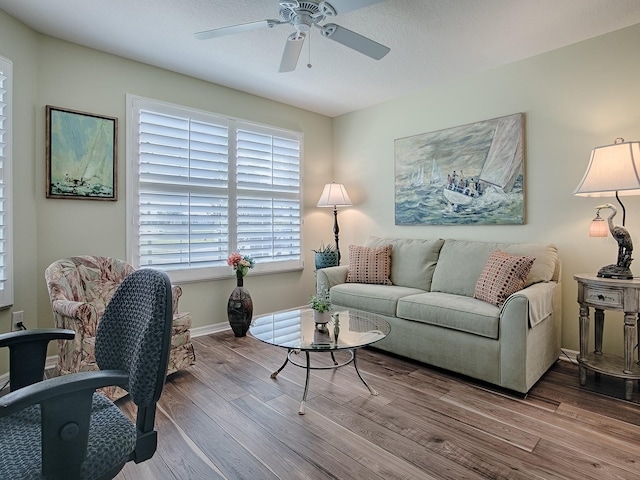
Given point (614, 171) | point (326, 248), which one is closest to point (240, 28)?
point (614, 171)

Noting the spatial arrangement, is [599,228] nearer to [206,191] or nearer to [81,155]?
[206,191]

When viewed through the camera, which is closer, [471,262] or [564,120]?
[564,120]

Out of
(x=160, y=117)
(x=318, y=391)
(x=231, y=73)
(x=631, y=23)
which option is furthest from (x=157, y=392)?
(x=631, y=23)

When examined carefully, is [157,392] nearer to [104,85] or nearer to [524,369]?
[524,369]

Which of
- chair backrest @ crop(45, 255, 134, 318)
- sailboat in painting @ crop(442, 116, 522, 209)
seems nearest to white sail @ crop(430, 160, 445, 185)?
sailboat in painting @ crop(442, 116, 522, 209)

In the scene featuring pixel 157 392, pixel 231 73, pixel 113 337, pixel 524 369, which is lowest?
pixel 524 369

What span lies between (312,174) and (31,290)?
321 cm

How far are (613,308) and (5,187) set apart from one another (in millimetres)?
4239

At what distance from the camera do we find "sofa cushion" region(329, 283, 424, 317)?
3.13m

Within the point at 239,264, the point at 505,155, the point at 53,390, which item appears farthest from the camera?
the point at 239,264

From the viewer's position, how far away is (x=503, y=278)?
269 centimetres

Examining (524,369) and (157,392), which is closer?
(157,392)

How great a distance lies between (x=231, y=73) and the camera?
11.6 feet

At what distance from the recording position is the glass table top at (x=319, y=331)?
220cm
